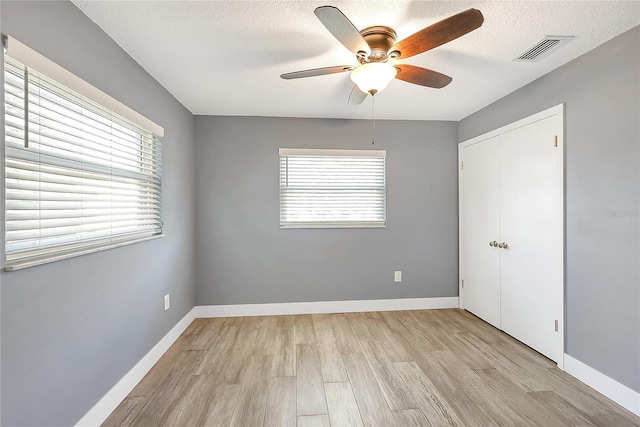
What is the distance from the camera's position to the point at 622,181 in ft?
6.05

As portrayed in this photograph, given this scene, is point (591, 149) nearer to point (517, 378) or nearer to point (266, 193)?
point (517, 378)

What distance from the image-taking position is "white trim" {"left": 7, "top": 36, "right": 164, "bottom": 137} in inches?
47.4

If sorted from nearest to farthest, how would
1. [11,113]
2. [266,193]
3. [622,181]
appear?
[11,113], [622,181], [266,193]

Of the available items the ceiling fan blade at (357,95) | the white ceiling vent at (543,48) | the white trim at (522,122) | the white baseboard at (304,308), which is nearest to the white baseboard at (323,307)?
Result: the white baseboard at (304,308)

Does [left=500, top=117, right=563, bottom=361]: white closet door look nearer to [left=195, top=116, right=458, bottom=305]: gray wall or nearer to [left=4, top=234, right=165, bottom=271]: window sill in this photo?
[left=195, top=116, right=458, bottom=305]: gray wall

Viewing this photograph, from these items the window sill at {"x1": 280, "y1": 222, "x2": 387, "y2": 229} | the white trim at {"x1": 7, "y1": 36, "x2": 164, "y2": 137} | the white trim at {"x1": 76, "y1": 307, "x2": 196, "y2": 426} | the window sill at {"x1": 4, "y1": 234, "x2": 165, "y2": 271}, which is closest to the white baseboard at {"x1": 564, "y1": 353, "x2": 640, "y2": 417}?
the window sill at {"x1": 280, "y1": 222, "x2": 387, "y2": 229}

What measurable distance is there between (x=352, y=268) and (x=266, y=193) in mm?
1366

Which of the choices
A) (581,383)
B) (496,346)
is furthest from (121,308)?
(581,383)

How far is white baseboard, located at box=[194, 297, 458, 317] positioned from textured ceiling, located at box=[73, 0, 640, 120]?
2.27 metres

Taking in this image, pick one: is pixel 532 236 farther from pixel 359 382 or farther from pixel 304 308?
pixel 304 308

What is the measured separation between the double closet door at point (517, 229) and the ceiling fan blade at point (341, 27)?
5.89ft

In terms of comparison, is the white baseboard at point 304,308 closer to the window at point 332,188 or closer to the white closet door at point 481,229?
the white closet door at point 481,229

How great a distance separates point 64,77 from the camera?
144cm

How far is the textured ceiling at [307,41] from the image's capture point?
158 cm
